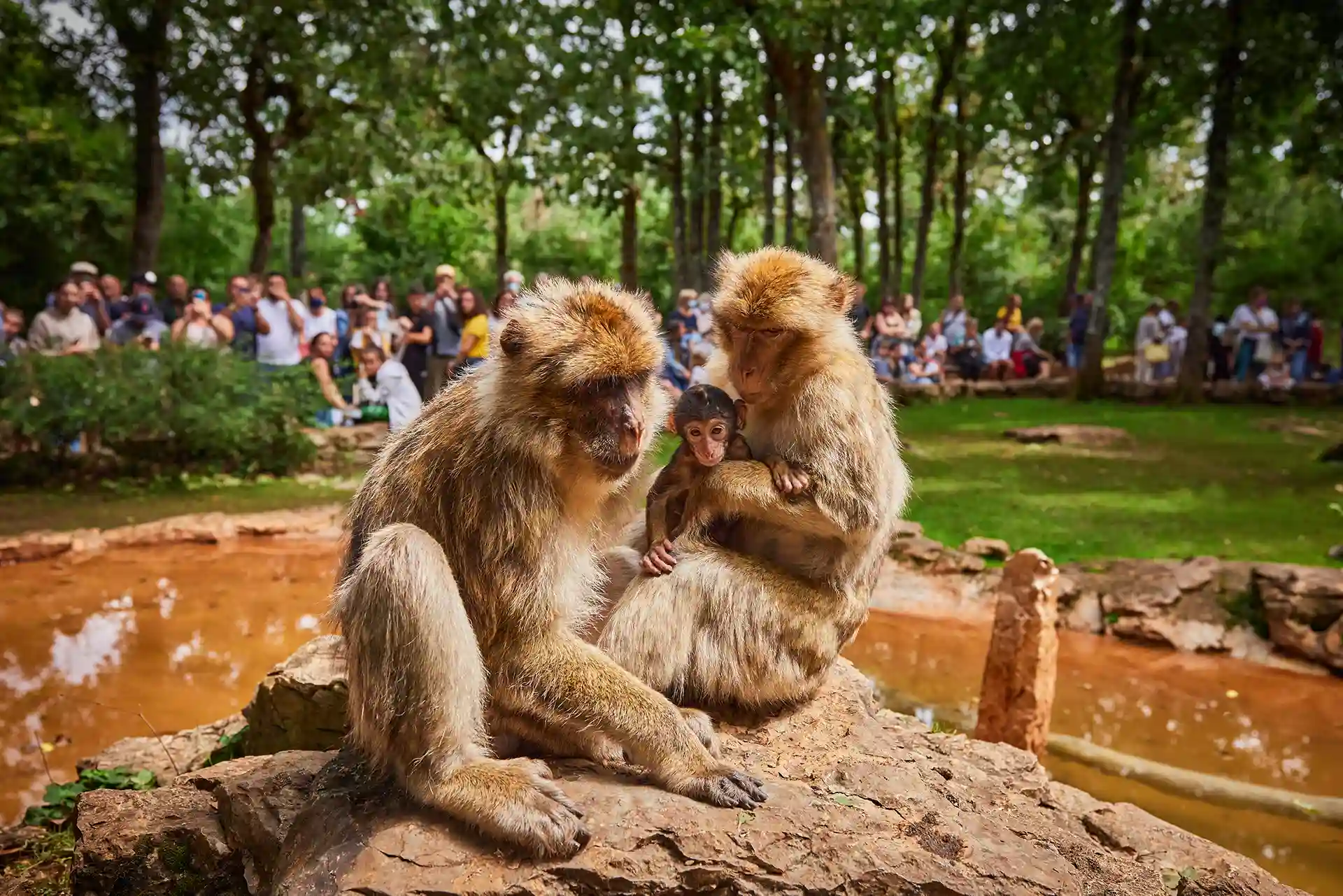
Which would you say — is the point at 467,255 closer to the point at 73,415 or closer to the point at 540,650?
the point at 73,415

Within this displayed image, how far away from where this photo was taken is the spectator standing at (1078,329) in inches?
822

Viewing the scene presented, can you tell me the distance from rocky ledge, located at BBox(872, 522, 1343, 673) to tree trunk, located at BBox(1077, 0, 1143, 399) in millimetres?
10410

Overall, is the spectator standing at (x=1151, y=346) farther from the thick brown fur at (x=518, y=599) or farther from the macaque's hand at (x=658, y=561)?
the thick brown fur at (x=518, y=599)

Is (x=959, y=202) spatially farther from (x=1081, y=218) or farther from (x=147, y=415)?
(x=147, y=415)

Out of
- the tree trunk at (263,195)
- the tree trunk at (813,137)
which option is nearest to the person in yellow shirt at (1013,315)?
the tree trunk at (813,137)

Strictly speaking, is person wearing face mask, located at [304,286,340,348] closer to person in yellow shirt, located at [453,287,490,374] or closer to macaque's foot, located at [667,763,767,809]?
person in yellow shirt, located at [453,287,490,374]

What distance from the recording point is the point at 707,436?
125 inches

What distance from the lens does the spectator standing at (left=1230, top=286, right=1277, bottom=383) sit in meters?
18.9

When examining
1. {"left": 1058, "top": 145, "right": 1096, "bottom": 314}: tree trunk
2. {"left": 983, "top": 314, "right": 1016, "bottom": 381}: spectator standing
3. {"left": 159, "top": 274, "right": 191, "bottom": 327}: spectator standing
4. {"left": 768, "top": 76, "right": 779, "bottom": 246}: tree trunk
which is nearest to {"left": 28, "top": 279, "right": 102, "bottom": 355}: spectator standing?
{"left": 159, "top": 274, "right": 191, "bottom": 327}: spectator standing

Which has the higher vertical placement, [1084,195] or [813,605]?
[1084,195]

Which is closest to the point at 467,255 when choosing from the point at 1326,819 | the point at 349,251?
the point at 349,251

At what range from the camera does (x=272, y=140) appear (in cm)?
1800

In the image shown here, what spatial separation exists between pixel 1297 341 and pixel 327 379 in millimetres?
17638

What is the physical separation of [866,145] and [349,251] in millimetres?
16671
